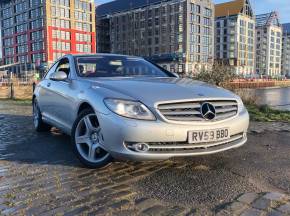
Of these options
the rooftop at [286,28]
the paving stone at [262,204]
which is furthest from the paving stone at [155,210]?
the rooftop at [286,28]

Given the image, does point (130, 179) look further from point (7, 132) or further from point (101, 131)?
point (7, 132)

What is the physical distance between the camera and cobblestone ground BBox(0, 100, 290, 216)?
114 inches

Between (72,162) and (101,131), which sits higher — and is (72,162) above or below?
below

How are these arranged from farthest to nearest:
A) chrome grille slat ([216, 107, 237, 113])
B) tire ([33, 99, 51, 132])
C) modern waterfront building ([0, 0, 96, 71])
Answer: modern waterfront building ([0, 0, 96, 71]), tire ([33, 99, 51, 132]), chrome grille slat ([216, 107, 237, 113])

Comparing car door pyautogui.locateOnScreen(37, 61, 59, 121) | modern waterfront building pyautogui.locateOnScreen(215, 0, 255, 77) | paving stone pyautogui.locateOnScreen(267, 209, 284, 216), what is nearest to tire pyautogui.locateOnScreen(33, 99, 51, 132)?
car door pyautogui.locateOnScreen(37, 61, 59, 121)

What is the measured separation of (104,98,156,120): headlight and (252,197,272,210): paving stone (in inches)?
48.9

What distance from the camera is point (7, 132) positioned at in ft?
21.9

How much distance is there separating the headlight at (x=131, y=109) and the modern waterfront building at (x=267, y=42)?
459 feet

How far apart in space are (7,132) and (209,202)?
16.2ft

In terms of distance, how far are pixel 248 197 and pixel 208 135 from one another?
30.5 inches

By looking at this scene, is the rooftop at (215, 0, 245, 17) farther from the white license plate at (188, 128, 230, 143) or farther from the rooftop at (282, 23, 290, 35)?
the white license plate at (188, 128, 230, 143)

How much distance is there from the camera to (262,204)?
2926mm

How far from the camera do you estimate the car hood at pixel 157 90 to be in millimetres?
3615

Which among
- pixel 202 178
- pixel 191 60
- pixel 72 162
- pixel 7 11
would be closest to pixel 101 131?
pixel 72 162
